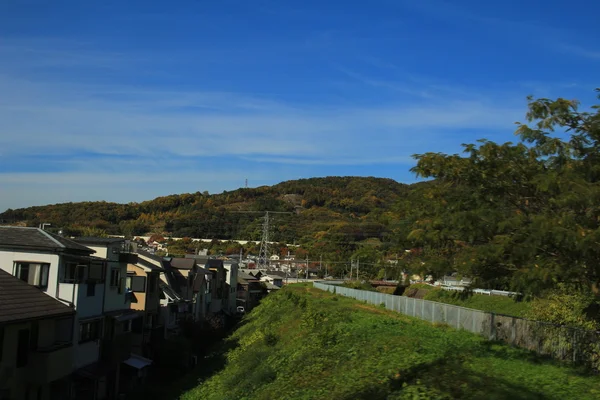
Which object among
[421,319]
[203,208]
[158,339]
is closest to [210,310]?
[158,339]

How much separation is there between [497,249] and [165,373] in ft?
90.0

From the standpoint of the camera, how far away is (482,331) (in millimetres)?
18031

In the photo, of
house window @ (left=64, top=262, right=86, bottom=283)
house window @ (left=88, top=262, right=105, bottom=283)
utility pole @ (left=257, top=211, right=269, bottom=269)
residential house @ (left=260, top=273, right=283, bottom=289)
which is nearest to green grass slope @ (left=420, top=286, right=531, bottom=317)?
house window @ (left=88, top=262, right=105, bottom=283)

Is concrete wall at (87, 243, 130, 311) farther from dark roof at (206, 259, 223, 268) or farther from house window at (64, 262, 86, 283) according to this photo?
dark roof at (206, 259, 223, 268)

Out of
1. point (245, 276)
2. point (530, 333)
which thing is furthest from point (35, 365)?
point (245, 276)

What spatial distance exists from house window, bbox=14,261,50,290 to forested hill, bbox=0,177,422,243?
84429 millimetres

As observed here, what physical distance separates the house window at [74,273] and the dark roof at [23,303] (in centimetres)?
127

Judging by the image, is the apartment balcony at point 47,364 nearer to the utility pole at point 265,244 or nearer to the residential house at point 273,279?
the residential house at point 273,279

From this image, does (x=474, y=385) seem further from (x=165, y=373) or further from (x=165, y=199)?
(x=165, y=199)

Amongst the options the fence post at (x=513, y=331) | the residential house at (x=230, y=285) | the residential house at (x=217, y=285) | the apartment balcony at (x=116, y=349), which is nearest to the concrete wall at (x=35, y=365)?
the apartment balcony at (x=116, y=349)

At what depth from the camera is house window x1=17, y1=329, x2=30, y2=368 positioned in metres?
17.8

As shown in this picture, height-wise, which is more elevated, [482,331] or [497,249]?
[497,249]

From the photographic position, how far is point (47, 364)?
18844mm

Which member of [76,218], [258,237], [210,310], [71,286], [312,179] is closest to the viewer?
[71,286]
